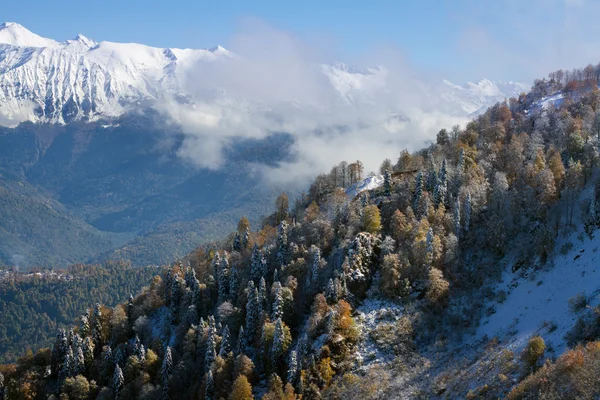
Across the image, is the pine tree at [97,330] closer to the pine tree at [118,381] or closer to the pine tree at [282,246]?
the pine tree at [118,381]

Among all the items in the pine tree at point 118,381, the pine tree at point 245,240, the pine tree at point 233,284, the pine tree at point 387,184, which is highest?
the pine tree at point 245,240

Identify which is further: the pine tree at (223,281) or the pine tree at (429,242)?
the pine tree at (223,281)

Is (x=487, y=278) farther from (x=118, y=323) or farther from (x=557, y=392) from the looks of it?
(x=118, y=323)

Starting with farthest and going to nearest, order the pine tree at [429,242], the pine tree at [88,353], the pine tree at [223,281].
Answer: the pine tree at [223,281] < the pine tree at [88,353] < the pine tree at [429,242]

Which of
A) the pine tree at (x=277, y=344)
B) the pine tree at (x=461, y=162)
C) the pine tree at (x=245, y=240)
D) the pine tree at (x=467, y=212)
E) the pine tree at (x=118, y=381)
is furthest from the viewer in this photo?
the pine tree at (x=245, y=240)

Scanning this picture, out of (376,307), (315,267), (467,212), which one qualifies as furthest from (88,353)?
(467,212)

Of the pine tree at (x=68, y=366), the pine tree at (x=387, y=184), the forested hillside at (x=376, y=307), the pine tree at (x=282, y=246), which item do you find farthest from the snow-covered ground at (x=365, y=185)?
the pine tree at (x=68, y=366)

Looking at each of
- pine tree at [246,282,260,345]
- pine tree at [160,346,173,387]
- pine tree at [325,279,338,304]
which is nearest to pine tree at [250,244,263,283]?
pine tree at [246,282,260,345]
